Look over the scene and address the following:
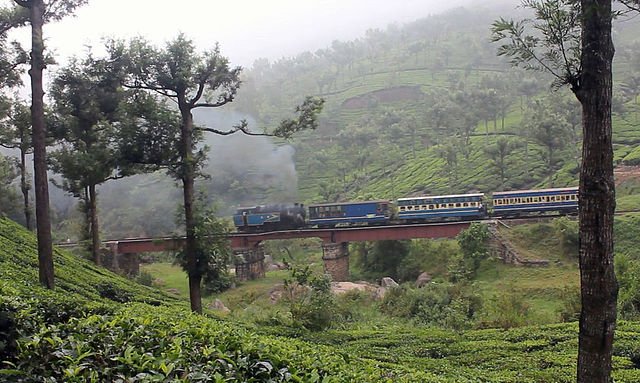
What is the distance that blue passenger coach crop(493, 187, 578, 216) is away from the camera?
29.8 m

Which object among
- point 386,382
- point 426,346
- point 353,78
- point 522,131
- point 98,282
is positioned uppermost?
point 353,78

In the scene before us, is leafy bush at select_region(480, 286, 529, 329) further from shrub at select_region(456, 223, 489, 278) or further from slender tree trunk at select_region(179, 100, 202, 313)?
slender tree trunk at select_region(179, 100, 202, 313)

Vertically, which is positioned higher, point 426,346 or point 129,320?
point 129,320

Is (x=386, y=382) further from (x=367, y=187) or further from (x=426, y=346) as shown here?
(x=367, y=187)

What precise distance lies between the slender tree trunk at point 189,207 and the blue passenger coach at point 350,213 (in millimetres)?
21234

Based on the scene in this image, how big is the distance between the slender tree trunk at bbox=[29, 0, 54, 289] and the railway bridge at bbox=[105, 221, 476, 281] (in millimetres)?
16437

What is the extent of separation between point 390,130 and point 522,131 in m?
17.4

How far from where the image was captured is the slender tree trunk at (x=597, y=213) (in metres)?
4.26

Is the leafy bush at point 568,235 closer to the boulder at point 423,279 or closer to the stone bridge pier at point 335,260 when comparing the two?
the boulder at point 423,279

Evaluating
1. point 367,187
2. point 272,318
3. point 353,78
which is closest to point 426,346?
point 272,318

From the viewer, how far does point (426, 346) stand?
1257 cm

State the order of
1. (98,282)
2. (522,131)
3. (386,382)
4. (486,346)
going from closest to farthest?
(386,382) → (486,346) → (98,282) → (522,131)

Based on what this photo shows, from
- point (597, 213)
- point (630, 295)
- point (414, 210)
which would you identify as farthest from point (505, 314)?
point (414, 210)

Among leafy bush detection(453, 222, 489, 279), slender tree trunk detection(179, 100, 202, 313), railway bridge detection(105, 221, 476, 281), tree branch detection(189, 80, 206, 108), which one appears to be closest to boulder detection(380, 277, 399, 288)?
railway bridge detection(105, 221, 476, 281)
